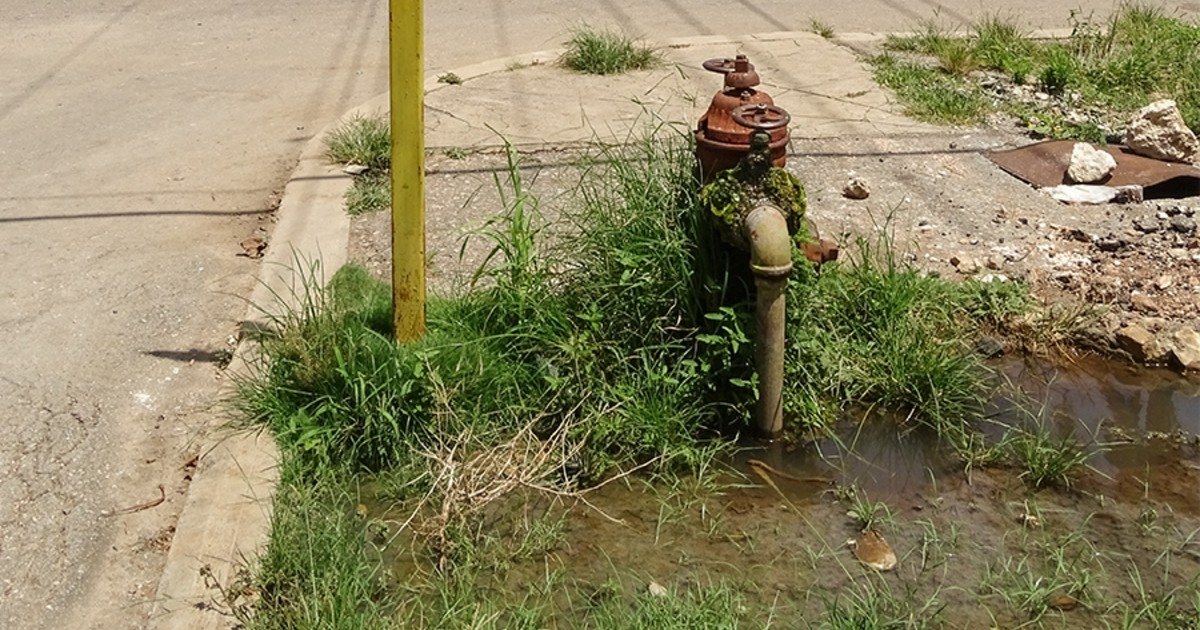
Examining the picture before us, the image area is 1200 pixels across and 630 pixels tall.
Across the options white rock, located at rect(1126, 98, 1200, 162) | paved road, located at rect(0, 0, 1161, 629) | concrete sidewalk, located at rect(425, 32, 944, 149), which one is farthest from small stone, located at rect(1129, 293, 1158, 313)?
paved road, located at rect(0, 0, 1161, 629)

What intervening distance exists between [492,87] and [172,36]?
10.0 ft

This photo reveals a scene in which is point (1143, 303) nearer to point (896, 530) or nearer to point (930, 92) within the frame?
point (896, 530)

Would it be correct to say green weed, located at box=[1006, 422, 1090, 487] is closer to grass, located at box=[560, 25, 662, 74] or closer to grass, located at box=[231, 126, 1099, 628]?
grass, located at box=[231, 126, 1099, 628]

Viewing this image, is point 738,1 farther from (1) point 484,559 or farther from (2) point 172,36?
(1) point 484,559

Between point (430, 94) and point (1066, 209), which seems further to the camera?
point (430, 94)

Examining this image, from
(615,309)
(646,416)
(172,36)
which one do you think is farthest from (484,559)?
(172,36)

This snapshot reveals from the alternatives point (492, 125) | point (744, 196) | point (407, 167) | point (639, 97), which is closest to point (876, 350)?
point (744, 196)

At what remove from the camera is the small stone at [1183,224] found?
5320mm

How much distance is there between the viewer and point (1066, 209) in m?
5.61

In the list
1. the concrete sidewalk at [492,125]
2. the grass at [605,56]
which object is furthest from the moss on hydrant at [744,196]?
the grass at [605,56]

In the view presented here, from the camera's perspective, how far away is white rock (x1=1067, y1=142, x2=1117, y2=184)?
5.85 m

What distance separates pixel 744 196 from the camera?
12.8 feet

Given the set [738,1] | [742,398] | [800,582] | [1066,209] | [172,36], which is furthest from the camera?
[738,1]

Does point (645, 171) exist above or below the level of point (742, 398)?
above
